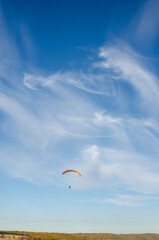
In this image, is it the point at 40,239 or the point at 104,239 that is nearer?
the point at 40,239

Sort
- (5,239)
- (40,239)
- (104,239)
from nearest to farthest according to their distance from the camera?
(5,239)
(40,239)
(104,239)

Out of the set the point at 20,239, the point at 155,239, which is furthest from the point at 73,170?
the point at 155,239

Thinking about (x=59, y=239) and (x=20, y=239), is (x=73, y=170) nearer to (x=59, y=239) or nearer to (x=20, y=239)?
(x=20, y=239)

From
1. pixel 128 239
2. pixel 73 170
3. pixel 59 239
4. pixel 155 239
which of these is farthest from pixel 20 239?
pixel 155 239

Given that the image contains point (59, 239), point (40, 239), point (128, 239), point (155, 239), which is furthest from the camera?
point (155, 239)

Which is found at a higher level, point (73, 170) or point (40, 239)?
point (73, 170)

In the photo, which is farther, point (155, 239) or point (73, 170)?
point (155, 239)

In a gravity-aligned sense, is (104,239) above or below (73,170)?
below

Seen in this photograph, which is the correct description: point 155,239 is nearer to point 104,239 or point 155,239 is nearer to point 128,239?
point 128,239

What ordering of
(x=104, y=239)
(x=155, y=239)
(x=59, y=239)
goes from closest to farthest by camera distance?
(x=59, y=239) → (x=104, y=239) → (x=155, y=239)

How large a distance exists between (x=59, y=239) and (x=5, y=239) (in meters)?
30.7

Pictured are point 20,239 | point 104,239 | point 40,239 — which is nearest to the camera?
point 20,239

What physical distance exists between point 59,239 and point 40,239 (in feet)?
36.1

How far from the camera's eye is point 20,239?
4462 centimetres
